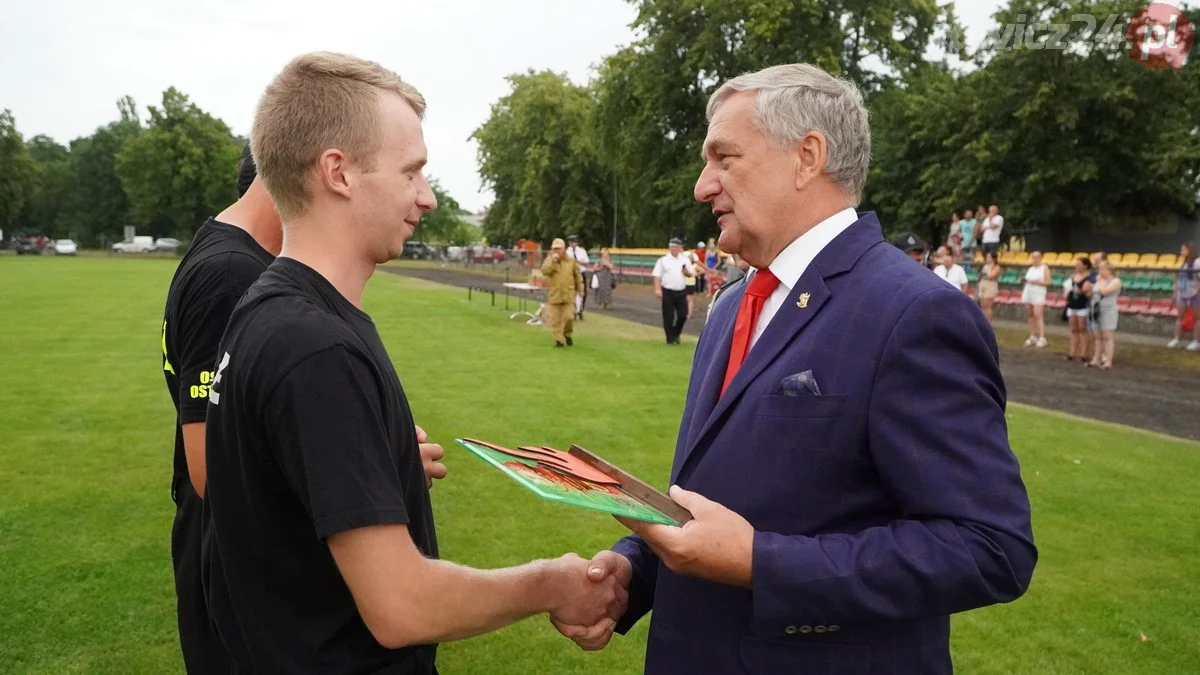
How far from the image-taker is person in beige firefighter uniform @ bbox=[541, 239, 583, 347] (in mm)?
18469

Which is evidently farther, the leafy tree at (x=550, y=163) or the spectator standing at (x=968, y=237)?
the leafy tree at (x=550, y=163)

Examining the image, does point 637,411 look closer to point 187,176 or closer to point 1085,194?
point 1085,194

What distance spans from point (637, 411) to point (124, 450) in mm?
5799

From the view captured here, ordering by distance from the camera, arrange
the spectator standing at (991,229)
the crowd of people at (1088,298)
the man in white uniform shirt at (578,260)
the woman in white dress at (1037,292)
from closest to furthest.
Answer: the crowd of people at (1088,298)
the woman in white dress at (1037,292)
the man in white uniform shirt at (578,260)
the spectator standing at (991,229)

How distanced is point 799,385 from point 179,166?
97865mm

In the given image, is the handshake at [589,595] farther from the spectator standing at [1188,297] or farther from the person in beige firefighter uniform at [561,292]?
the spectator standing at [1188,297]

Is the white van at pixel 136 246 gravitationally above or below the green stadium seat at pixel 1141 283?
below

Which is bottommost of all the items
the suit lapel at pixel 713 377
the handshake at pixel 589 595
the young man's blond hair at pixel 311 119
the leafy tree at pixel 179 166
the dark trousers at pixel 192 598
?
the dark trousers at pixel 192 598

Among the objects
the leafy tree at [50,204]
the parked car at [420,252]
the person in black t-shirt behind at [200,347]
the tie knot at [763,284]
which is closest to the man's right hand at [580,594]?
the person in black t-shirt behind at [200,347]

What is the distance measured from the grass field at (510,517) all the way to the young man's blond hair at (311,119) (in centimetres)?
352

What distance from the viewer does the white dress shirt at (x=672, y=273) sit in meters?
19.1

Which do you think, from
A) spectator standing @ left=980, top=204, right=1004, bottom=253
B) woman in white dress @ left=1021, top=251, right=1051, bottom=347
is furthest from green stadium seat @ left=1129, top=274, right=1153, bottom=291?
spectator standing @ left=980, top=204, right=1004, bottom=253

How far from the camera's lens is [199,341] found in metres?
2.73

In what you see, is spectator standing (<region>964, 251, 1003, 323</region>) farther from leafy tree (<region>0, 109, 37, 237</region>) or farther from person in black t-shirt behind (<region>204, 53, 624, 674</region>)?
leafy tree (<region>0, 109, 37, 237</region>)
